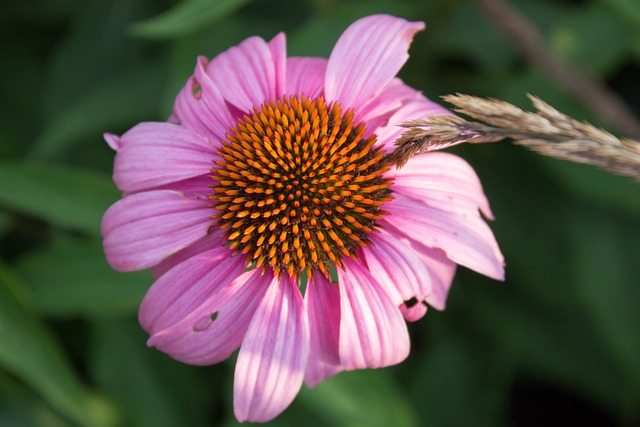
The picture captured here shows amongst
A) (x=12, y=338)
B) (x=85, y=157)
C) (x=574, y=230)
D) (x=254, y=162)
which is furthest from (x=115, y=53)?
(x=574, y=230)


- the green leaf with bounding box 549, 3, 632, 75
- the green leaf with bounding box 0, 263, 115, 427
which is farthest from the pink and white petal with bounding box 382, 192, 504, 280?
the green leaf with bounding box 549, 3, 632, 75

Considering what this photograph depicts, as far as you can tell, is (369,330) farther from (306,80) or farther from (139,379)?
(139,379)

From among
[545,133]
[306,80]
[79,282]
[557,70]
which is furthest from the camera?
[557,70]

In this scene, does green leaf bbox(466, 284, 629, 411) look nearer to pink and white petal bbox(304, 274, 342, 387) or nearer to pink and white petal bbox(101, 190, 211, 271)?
pink and white petal bbox(304, 274, 342, 387)

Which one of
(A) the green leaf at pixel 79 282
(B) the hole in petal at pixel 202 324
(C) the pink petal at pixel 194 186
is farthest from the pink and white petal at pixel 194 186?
(A) the green leaf at pixel 79 282

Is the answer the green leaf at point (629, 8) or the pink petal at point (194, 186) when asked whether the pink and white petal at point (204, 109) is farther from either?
the green leaf at point (629, 8)

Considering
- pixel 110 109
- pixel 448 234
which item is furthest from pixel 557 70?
pixel 110 109

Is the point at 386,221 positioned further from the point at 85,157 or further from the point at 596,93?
the point at 85,157
